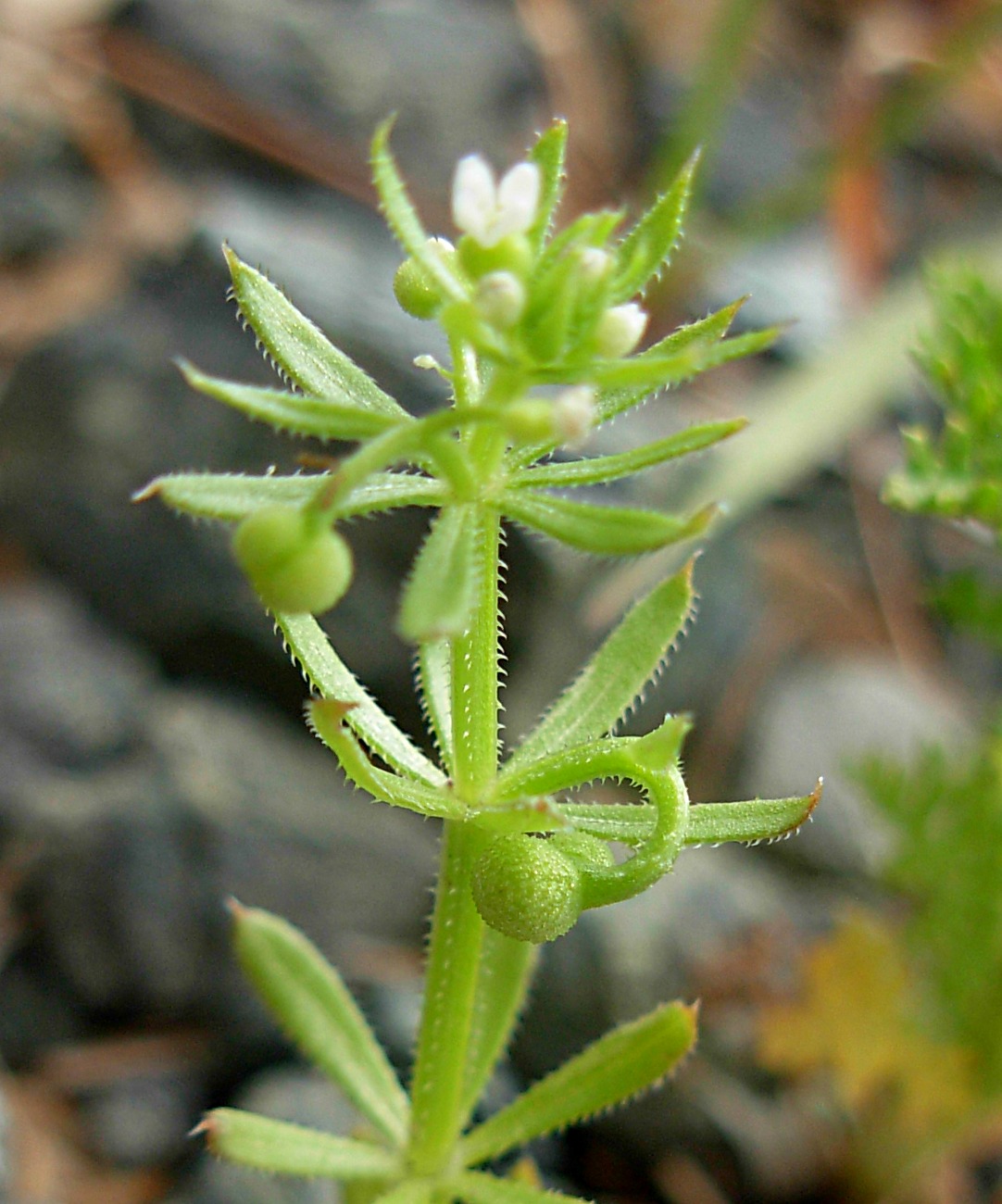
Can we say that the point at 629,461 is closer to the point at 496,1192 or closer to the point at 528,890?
the point at 528,890

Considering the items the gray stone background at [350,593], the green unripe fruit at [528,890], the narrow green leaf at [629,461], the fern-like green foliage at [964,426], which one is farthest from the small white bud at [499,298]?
the gray stone background at [350,593]

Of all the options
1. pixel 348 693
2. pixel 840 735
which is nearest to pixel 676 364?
pixel 348 693

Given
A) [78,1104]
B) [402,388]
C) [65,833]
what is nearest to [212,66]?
[402,388]

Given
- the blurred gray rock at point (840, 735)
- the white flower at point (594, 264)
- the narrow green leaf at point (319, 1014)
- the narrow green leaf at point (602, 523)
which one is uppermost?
the white flower at point (594, 264)

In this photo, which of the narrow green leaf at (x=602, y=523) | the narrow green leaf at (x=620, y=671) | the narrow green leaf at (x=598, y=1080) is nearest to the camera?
the narrow green leaf at (x=602, y=523)

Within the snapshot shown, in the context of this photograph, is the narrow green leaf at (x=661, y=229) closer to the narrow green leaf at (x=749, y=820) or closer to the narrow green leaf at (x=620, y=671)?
the narrow green leaf at (x=620, y=671)

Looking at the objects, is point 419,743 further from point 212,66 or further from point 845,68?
point 845,68

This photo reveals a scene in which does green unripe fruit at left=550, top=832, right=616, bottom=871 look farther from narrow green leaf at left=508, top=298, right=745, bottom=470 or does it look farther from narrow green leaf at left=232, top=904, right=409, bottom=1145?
narrow green leaf at left=232, top=904, right=409, bottom=1145
